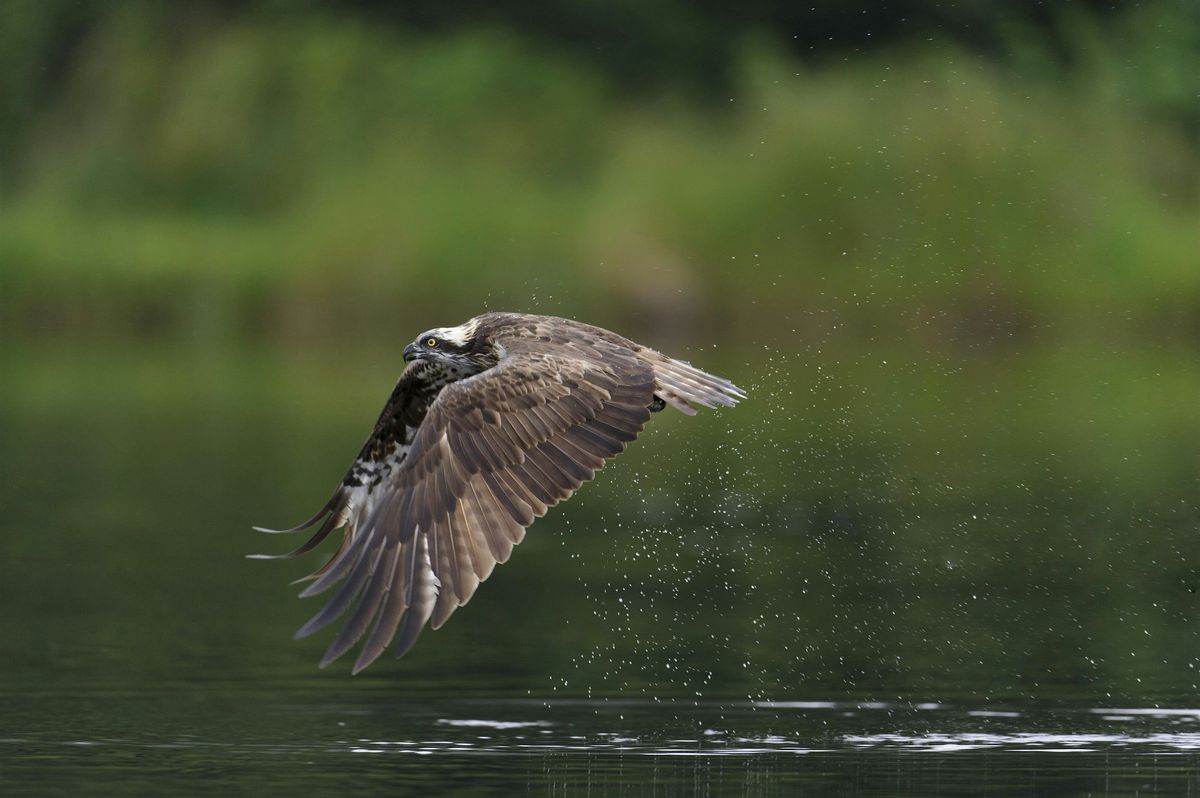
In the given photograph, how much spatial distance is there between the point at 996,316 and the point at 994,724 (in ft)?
79.9

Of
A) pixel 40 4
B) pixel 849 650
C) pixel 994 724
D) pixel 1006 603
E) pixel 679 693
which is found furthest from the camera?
pixel 40 4

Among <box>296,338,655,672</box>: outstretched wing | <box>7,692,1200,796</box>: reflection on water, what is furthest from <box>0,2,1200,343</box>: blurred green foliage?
<box>296,338,655,672</box>: outstretched wing

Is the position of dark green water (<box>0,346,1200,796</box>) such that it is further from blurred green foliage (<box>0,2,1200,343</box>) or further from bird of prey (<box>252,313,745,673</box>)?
blurred green foliage (<box>0,2,1200,343</box>)

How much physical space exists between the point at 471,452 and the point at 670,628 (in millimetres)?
3715

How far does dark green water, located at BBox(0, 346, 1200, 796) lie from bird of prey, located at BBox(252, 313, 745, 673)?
0.73 m

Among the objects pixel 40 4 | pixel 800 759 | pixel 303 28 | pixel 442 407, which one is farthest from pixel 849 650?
pixel 40 4

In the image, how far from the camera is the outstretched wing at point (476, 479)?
8.48 metres

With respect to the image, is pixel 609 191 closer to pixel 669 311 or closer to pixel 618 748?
pixel 669 311

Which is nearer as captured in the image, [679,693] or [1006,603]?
[679,693]

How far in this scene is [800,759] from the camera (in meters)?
9.20

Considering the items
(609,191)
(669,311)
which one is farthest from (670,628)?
(609,191)

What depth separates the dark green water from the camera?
9117 mm

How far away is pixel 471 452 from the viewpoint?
9.07 metres

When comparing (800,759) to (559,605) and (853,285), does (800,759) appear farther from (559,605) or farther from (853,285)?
(853,285)
